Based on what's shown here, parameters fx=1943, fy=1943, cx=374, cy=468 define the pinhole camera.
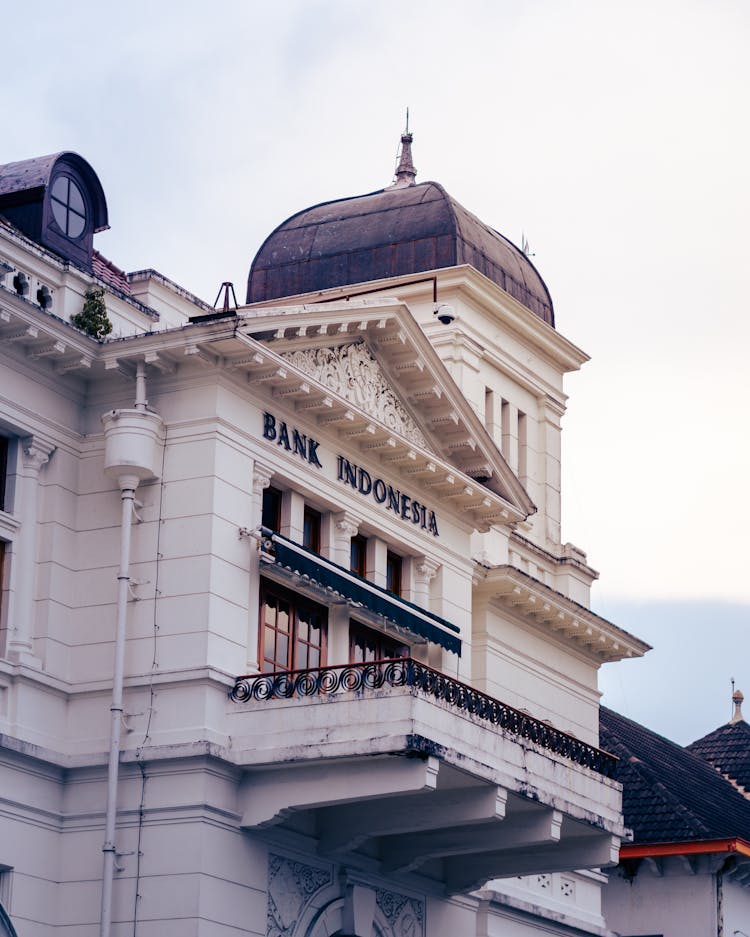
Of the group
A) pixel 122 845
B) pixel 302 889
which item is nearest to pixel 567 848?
pixel 302 889

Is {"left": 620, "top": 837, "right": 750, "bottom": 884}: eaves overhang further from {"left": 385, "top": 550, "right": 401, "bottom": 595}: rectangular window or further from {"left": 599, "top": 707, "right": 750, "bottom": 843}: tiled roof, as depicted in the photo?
{"left": 385, "top": 550, "right": 401, "bottom": 595}: rectangular window

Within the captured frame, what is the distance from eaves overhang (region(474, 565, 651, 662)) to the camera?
3494 centimetres

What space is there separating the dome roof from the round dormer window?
12248 mm

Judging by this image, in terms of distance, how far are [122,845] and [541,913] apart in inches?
474

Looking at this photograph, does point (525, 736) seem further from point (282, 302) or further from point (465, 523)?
point (282, 302)

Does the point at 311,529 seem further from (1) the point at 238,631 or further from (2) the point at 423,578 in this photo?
(1) the point at 238,631

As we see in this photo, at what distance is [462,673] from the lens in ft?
102

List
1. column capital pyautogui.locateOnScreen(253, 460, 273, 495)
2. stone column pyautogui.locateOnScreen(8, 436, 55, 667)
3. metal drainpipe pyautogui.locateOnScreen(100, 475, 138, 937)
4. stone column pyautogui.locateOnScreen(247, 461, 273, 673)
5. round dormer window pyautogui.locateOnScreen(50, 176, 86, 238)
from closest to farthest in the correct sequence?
metal drainpipe pyautogui.locateOnScreen(100, 475, 138, 937)
stone column pyautogui.locateOnScreen(8, 436, 55, 667)
stone column pyautogui.locateOnScreen(247, 461, 273, 673)
column capital pyautogui.locateOnScreen(253, 460, 273, 495)
round dormer window pyautogui.locateOnScreen(50, 176, 86, 238)

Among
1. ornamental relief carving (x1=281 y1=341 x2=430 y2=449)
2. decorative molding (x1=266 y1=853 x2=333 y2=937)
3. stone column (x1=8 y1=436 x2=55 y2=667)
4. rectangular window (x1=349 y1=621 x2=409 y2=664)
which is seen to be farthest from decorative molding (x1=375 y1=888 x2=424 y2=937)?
ornamental relief carving (x1=281 y1=341 x2=430 y2=449)

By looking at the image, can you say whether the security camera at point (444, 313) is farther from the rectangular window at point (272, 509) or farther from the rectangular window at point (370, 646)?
the rectangular window at point (272, 509)

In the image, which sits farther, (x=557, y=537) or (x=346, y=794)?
(x=557, y=537)

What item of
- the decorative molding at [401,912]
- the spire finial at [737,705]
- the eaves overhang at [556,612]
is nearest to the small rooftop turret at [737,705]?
the spire finial at [737,705]

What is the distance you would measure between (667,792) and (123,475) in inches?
778

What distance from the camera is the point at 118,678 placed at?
24.8 m
